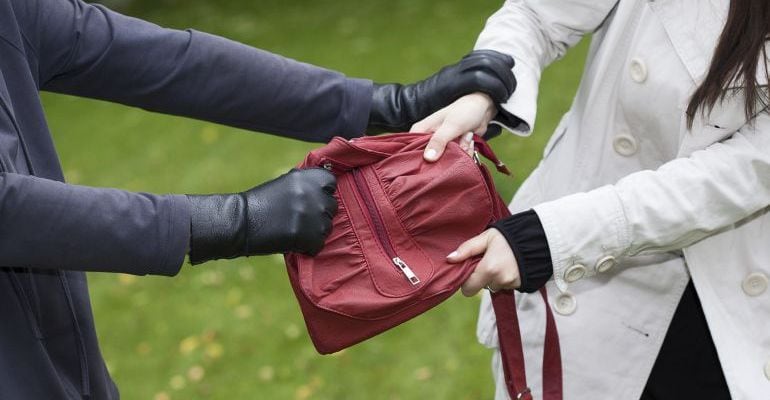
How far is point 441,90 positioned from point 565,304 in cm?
61

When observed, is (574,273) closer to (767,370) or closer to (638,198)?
(638,198)

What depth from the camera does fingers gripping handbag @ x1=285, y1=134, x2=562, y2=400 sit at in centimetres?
209

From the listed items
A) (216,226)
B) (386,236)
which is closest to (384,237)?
(386,236)

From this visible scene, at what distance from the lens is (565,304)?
241cm

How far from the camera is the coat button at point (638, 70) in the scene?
219cm

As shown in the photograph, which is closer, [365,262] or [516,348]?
[365,262]

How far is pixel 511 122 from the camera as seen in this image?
241 centimetres

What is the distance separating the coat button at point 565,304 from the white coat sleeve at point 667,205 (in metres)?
0.28

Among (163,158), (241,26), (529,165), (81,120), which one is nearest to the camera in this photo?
(529,165)

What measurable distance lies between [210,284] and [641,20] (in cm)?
348

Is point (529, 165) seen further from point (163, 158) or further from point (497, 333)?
point (497, 333)

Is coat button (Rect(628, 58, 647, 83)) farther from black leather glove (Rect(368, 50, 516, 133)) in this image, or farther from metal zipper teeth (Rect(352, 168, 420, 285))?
metal zipper teeth (Rect(352, 168, 420, 285))

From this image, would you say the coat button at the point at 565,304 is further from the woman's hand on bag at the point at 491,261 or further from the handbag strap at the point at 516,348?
the woman's hand on bag at the point at 491,261

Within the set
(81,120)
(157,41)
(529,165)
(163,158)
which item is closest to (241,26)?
(81,120)
